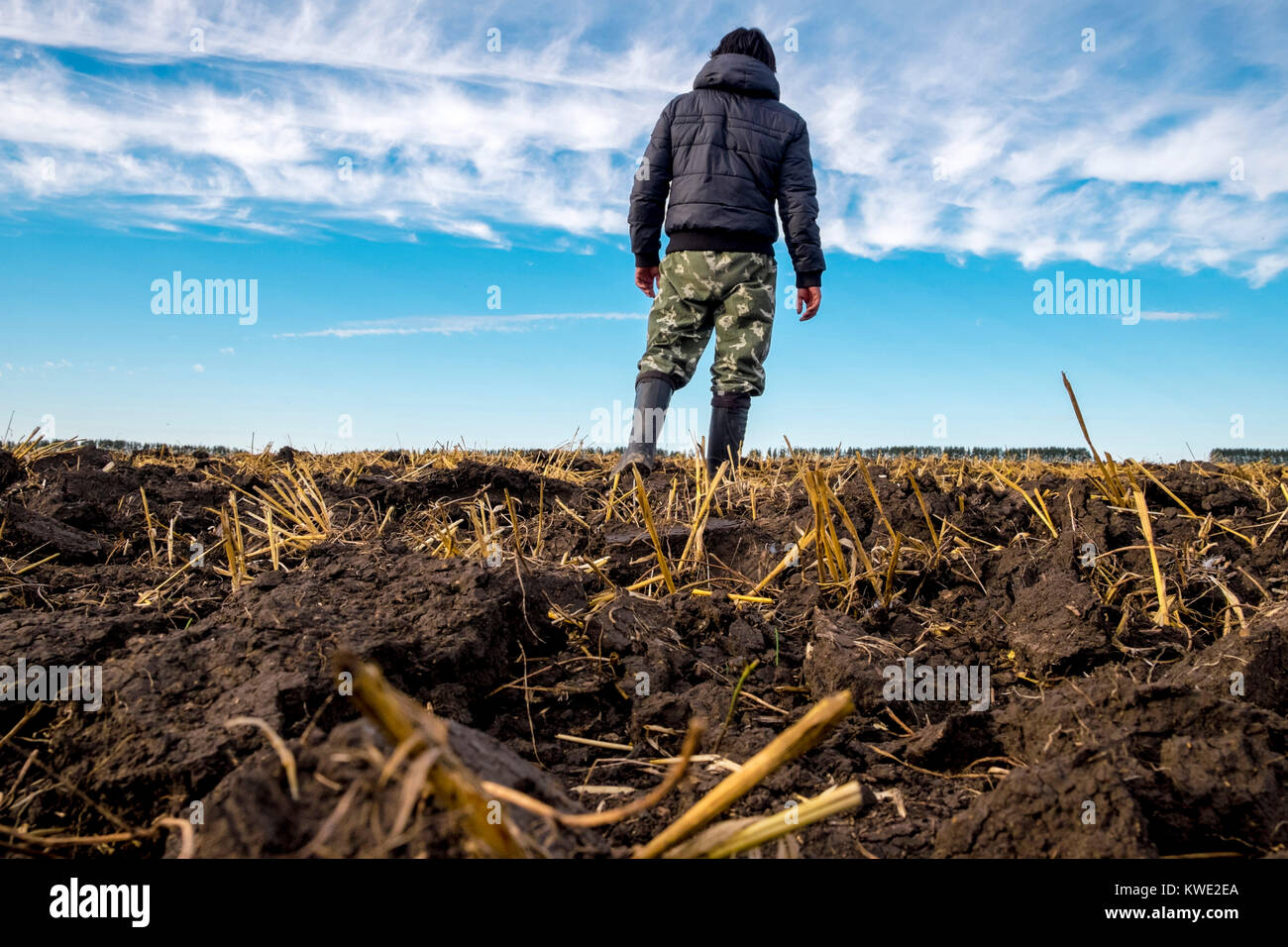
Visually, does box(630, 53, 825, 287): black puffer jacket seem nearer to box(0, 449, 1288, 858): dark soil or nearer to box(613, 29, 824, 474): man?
box(613, 29, 824, 474): man

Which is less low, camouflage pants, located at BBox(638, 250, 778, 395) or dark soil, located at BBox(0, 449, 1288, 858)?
camouflage pants, located at BBox(638, 250, 778, 395)

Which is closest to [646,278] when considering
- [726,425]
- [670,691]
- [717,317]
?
[717,317]

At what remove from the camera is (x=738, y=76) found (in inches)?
216

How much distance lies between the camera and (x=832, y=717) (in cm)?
76

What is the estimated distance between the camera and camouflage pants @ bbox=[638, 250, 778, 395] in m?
5.35

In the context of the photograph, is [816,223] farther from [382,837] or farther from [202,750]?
[382,837]

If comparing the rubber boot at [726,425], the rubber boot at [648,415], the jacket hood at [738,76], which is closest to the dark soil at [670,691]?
the rubber boot at [648,415]

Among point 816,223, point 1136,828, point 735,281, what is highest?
point 816,223

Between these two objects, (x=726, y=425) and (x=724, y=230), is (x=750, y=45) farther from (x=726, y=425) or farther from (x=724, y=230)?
(x=726, y=425)

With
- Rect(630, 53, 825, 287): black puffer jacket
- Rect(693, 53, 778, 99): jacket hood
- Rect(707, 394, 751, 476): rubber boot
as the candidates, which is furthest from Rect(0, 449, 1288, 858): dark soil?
Rect(693, 53, 778, 99): jacket hood

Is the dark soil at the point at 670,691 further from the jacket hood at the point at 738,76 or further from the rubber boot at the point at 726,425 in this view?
the jacket hood at the point at 738,76

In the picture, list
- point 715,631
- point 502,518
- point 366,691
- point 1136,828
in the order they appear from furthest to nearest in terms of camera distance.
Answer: point 502,518
point 715,631
point 1136,828
point 366,691
